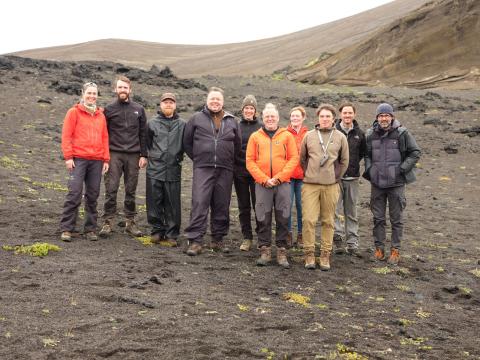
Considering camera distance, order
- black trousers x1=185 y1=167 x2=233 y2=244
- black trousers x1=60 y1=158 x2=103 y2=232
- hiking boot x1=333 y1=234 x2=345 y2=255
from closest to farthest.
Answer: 1. black trousers x1=60 y1=158 x2=103 y2=232
2. black trousers x1=185 y1=167 x2=233 y2=244
3. hiking boot x1=333 y1=234 x2=345 y2=255

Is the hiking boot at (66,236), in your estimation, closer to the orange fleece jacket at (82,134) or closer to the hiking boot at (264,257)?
the orange fleece jacket at (82,134)

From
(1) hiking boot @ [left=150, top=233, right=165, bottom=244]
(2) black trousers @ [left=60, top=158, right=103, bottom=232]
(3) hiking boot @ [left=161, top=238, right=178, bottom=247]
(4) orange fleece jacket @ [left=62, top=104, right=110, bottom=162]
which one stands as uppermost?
(4) orange fleece jacket @ [left=62, top=104, right=110, bottom=162]

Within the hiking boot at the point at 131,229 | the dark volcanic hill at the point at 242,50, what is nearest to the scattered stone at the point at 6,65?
the hiking boot at the point at 131,229

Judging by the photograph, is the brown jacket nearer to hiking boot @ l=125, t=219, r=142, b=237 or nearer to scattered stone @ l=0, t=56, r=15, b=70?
hiking boot @ l=125, t=219, r=142, b=237

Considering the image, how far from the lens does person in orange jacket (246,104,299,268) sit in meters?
9.66

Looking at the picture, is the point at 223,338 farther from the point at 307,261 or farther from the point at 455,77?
the point at 455,77

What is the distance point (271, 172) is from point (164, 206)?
2188 millimetres

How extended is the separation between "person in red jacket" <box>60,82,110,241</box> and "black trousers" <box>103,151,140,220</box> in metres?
0.38

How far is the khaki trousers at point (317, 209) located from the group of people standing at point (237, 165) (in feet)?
0.05

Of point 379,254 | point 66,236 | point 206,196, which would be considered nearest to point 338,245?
point 379,254

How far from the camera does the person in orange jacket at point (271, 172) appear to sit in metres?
9.66

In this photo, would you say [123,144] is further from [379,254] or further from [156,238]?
[379,254]

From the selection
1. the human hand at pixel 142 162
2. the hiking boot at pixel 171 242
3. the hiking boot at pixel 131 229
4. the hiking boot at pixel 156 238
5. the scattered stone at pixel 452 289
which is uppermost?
the human hand at pixel 142 162

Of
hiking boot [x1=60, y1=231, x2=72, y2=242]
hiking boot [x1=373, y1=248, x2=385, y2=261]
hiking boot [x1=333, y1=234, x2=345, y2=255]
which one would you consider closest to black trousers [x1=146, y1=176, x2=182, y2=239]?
hiking boot [x1=60, y1=231, x2=72, y2=242]
